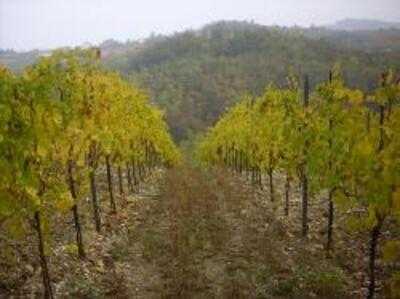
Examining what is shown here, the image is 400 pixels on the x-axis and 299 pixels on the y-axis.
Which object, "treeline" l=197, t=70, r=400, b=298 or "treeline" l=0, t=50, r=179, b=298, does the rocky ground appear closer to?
"treeline" l=197, t=70, r=400, b=298

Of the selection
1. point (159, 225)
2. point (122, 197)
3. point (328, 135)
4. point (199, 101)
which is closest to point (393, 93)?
point (328, 135)

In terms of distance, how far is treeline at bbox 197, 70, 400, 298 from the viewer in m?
13.3

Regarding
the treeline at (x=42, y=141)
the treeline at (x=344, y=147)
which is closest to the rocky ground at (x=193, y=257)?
the treeline at (x=344, y=147)

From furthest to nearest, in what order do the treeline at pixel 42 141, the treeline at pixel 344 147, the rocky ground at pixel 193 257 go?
the rocky ground at pixel 193 257 < the treeline at pixel 344 147 < the treeline at pixel 42 141

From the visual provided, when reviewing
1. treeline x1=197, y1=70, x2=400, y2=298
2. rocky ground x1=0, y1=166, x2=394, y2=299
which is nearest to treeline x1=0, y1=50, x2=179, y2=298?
rocky ground x1=0, y1=166, x2=394, y2=299

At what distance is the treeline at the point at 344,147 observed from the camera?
1327 cm

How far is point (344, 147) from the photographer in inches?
733

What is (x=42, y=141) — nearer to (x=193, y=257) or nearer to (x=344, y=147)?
(x=193, y=257)

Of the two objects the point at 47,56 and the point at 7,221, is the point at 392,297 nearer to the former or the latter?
the point at 7,221

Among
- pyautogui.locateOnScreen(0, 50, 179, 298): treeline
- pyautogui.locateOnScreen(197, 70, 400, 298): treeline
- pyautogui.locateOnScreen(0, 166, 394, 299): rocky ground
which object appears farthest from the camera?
pyautogui.locateOnScreen(0, 166, 394, 299): rocky ground

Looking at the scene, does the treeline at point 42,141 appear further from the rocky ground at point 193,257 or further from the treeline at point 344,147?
the treeline at point 344,147

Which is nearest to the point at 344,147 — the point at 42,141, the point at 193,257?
the point at 193,257

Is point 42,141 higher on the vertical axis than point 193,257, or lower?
higher

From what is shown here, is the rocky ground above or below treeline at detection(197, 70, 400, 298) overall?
below
